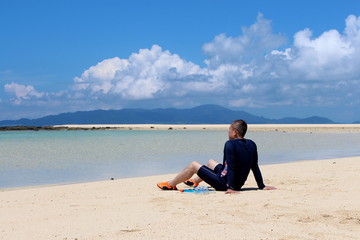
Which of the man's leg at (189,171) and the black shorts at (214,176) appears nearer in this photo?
the black shorts at (214,176)

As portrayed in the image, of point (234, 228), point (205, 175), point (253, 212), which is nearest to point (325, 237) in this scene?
point (234, 228)

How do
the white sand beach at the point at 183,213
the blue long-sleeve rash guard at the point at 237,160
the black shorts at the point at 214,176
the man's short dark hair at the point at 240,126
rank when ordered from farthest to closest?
the black shorts at the point at 214,176 < the man's short dark hair at the point at 240,126 < the blue long-sleeve rash guard at the point at 237,160 < the white sand beach at the point at 183,213

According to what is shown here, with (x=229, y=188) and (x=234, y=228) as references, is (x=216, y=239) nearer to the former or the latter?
(x=234, y=228)

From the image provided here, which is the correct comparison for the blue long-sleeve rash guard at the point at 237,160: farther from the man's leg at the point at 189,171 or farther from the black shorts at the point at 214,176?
the man's leg at the point at 189,171

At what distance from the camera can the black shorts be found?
8.41 meters

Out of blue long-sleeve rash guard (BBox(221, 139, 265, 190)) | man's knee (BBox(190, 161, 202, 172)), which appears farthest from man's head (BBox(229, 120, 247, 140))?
man's knee (BBox(190, 161, 202, 172))

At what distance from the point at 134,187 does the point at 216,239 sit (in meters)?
5.16

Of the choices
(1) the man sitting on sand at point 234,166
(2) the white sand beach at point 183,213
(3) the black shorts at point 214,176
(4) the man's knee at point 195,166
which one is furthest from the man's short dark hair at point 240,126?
(2) the white sand beach at point 183,213

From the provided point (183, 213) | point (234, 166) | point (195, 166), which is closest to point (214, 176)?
point (195, 166)

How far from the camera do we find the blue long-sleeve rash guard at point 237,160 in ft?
26.2

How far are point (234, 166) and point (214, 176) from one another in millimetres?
579

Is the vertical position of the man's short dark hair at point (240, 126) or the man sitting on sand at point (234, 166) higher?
the man's short dark hair at point (240, 126)

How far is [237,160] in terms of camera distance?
8.03 m

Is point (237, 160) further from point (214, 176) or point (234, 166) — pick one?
point (214, 176)
